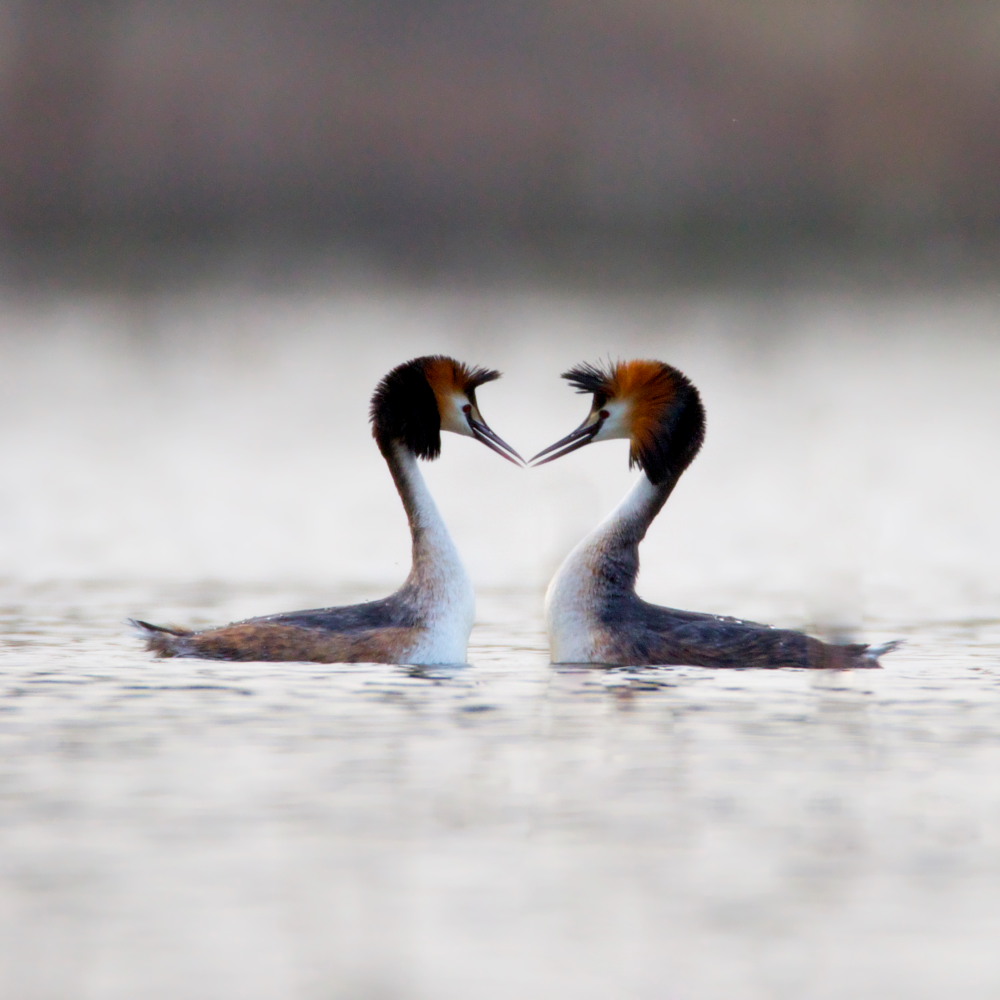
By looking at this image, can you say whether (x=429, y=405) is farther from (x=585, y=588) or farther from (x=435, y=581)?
(x=585, y=588)

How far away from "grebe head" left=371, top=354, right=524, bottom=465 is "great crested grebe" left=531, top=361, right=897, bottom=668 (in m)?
0.43

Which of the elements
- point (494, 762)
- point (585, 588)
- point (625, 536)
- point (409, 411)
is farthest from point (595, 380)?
point (494, 762)

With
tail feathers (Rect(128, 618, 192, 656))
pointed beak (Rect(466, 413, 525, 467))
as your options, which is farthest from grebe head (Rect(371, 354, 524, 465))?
tail feathers (Rect(128, 618, 192, 656))

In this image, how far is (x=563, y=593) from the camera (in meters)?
10.7

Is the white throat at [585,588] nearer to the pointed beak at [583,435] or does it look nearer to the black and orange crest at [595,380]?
the pointed beak at [583,435]

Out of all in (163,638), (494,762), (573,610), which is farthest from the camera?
(573,610)

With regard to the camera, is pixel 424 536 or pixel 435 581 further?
pixel 424 536

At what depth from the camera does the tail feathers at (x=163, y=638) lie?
10242 millimetres

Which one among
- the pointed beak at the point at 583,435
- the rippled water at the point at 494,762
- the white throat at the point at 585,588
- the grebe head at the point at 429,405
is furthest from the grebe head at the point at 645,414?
the rippled water at the point at 494,762

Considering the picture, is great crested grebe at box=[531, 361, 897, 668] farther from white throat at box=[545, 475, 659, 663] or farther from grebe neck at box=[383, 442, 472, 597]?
grebe neck at box=[383, 442, 472, 597]

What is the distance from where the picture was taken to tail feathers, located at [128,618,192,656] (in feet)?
33.6

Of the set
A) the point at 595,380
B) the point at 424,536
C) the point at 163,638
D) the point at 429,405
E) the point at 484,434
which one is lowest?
the point at 163,638

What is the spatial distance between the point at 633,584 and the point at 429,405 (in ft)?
4.10

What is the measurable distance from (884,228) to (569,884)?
4401 centimetres
